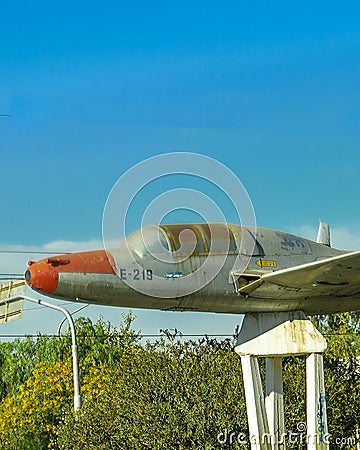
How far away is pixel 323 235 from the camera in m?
14.6

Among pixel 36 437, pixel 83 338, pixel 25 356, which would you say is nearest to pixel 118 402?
pixel 36 437

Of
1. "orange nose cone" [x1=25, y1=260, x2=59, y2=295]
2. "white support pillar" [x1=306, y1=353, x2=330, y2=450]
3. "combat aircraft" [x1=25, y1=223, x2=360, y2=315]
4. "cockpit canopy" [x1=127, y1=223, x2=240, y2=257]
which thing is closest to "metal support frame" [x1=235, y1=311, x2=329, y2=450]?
"white support pillar" [x1=306, y1=353, x2=330, y2=450]

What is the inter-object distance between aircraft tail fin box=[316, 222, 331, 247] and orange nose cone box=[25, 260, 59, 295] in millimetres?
5192

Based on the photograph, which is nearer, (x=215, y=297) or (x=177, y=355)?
(x=215, y=297)

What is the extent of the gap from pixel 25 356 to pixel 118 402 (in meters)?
25.2

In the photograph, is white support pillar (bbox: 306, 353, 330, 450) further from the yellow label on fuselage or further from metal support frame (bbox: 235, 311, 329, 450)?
the yellow label on fuselage

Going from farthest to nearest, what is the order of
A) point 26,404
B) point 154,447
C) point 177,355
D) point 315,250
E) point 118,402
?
point 26,404
point 177,355
point 118,402
point 154,447
point 315,250

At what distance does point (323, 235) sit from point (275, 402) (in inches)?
121

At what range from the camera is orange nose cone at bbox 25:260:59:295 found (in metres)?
11.4

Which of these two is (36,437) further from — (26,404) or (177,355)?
(177,355)

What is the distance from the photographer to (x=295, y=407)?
21.3 meters

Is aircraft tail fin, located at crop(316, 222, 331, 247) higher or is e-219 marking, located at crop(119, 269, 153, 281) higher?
aircraft tail fin, located at crop(316, 222, 331, 247)

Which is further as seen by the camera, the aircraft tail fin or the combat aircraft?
the aircraft tail fin

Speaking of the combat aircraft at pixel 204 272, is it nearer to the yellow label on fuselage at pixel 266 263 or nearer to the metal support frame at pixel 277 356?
the yellow label on fuselage at pixel 266 263
